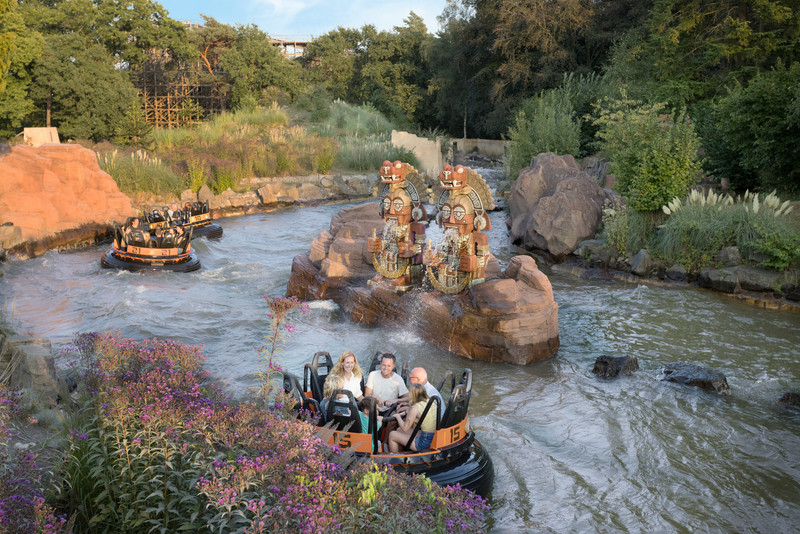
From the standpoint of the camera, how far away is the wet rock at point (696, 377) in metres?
7.34

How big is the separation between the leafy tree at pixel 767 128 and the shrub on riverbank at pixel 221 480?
11225 mm

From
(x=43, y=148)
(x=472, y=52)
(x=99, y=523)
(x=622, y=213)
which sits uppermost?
(x=472, y=52)

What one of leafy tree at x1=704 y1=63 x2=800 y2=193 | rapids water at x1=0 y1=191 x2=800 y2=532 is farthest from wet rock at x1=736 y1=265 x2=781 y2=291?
leafy tree at x1=704 y1=63 x2=800 y2=193

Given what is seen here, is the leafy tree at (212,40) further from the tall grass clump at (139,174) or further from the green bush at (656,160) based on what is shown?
the green bush at (656,160)

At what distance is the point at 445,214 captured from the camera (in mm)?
8594

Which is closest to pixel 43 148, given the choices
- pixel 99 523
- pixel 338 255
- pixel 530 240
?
pixel 338 255

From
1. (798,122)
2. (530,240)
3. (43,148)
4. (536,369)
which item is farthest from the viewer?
(43,148)

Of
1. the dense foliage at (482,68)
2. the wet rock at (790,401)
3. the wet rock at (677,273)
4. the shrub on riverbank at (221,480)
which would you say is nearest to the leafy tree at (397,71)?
the dense foliage at (482,68)

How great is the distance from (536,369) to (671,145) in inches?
265

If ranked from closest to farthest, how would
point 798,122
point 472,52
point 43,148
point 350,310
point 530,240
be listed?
point 350,310 → point 798,122 → point 530,240 → point 43,148 → point 472,52

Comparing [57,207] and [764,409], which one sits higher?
[57,207]

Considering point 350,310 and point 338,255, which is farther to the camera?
point 338,255

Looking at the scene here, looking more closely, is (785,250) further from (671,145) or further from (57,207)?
(57,207)

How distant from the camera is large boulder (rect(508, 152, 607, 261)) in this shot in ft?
44.9
